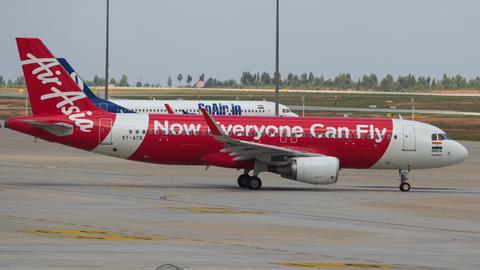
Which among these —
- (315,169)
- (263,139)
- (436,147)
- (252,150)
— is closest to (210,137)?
(252,150)

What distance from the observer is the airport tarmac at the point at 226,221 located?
23.5m

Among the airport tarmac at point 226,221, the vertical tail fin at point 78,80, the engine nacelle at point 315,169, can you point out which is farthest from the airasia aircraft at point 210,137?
the vertical tail fin at point 78,80

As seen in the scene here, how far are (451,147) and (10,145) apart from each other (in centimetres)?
3421

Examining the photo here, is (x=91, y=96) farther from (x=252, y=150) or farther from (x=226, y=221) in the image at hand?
(x=226, y=221)

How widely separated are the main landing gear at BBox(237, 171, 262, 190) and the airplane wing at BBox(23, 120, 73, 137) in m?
6.53

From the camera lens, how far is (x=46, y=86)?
41938 millimetres

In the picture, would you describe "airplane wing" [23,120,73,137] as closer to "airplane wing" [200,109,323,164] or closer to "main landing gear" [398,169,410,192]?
"airplane wing" [200,109,323,164]

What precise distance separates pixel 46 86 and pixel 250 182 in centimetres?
822

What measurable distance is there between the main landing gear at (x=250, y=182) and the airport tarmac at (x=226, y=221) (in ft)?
1.26

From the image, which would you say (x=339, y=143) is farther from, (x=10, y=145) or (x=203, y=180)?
(x=10, y=145)

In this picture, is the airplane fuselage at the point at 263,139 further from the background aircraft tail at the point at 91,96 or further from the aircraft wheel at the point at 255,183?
the background aircraft tail at the point at 91,96

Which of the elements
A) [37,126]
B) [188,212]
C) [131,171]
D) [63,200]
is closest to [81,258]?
[188,212]

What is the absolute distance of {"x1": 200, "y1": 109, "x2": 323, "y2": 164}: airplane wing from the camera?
1602 inches

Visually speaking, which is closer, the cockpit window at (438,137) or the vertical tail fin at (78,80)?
the cockpit window at (438,137)
